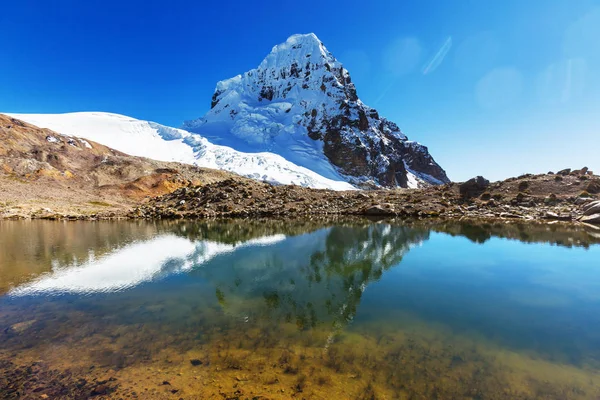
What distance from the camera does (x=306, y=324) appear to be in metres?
7.02

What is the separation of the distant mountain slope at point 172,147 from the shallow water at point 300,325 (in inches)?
2824

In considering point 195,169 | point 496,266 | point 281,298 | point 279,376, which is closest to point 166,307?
point 281,298

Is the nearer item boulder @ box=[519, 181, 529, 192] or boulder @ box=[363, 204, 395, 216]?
boulder @ box=[363, 204, 395, 216]

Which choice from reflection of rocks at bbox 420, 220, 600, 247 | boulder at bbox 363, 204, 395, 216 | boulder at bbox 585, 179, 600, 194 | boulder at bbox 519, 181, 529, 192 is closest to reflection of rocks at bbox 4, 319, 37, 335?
reflection of rocks at bbox 420, 220, 600, 247

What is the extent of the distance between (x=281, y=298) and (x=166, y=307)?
10.3 feet

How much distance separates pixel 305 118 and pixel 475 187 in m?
109

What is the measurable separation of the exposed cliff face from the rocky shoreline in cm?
6918

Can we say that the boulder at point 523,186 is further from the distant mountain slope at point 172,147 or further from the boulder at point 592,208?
the distant mountain slope at point 172,147

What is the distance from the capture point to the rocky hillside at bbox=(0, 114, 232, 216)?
3812 centimetres

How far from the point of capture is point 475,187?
119ft

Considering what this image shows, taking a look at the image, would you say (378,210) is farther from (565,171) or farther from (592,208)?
(565,171)

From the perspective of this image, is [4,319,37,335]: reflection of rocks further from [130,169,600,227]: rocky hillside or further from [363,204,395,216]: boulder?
[363,204,395,216]: boulder

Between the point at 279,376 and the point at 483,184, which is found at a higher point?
the point at 483,184

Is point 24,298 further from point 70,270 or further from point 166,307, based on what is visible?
point 166,307
